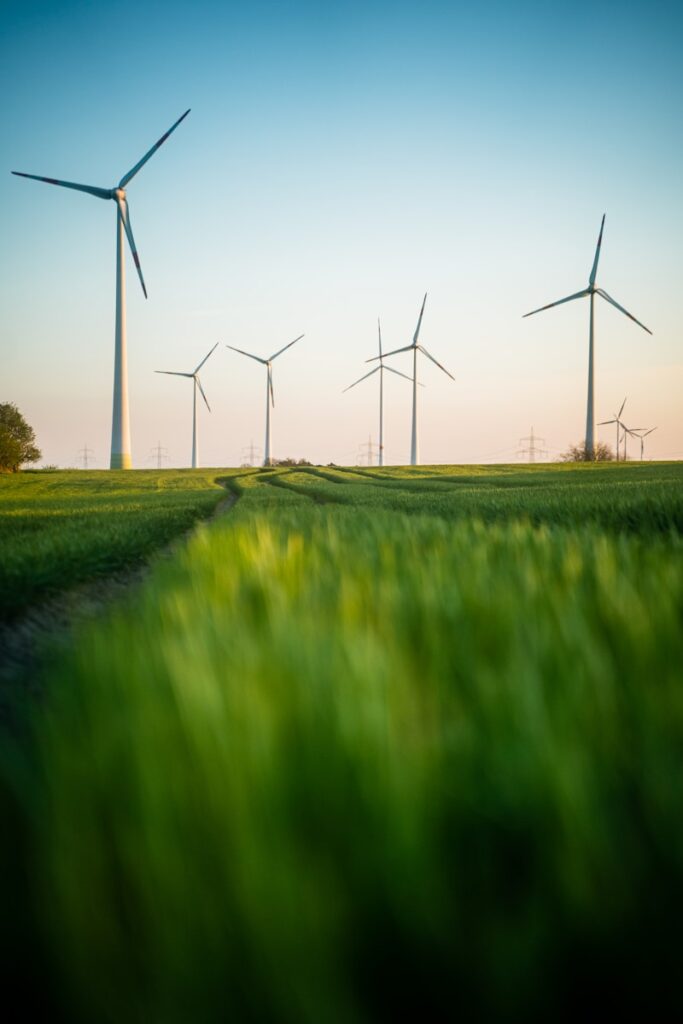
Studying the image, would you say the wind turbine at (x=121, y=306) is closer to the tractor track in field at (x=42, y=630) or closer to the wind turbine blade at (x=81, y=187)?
the wind turbine blade at (x=81, y=187)

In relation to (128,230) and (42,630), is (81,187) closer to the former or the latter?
(128,230)

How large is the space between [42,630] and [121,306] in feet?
147

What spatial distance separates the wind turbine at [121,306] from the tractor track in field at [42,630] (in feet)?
110

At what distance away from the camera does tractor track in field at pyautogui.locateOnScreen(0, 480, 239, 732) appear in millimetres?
2094

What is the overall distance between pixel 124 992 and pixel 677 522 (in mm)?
6686

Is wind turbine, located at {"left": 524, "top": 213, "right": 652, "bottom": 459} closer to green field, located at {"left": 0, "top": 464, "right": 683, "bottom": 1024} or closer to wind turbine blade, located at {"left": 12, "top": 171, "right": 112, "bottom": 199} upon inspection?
wind turbine blade, located at {"left": 12, "top": 171, "right": 112, "bottom": 199}

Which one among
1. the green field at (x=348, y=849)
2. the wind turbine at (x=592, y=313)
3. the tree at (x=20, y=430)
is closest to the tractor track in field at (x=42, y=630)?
the green field at (x=348, y=849)

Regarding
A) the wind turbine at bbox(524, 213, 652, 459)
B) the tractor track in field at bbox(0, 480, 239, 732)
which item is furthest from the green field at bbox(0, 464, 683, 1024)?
the wind turbine at bbox(524, 213, 652, 459)

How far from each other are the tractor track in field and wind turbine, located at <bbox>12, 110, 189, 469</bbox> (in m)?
33.5

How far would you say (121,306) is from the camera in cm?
4219

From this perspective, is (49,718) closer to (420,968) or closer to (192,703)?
(192,703)

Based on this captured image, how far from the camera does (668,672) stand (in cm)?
71

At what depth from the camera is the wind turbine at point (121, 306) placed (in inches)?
1331

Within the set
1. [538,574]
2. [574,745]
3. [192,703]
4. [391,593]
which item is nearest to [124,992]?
[192,703]
